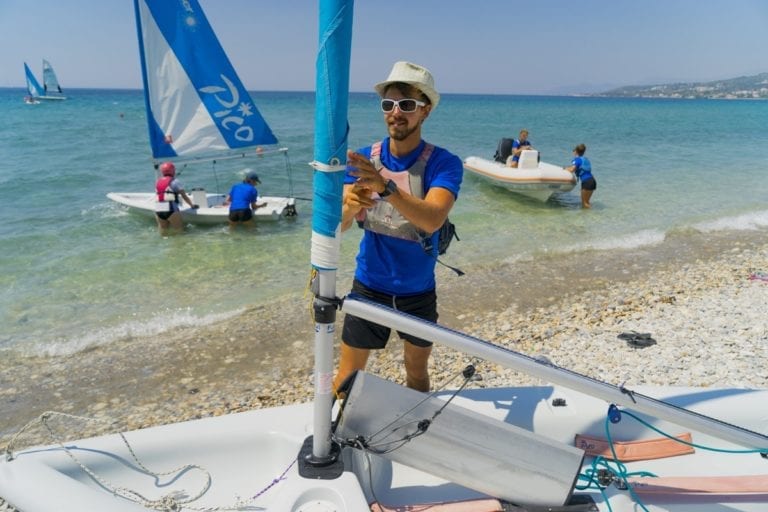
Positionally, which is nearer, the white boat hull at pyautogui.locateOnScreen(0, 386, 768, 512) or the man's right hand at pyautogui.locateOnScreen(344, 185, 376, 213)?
the white boat hull at pyautogui.locateOnScreen(0, 386, 768, 512)

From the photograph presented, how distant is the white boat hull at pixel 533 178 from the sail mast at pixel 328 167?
1257 centimetres

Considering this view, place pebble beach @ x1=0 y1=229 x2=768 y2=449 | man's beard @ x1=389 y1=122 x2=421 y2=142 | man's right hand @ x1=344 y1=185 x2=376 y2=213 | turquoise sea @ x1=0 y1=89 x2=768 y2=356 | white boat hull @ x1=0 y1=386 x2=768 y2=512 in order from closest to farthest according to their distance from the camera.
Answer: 1. white boat hull @ x1=0 y1=386 x2=768 y2=512
2. man's right hand @ x1=344 y1=185 x2=376 y2=213
3. man's beard @ x1=389 y1=122 x2=421 y2=142
4. pebble beach @ x1=0 y1=229 x2=768 y2=449
5. turquoise sea @ x1=0 y1=89 x2=768 y2=356

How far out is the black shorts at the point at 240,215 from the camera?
10266mm

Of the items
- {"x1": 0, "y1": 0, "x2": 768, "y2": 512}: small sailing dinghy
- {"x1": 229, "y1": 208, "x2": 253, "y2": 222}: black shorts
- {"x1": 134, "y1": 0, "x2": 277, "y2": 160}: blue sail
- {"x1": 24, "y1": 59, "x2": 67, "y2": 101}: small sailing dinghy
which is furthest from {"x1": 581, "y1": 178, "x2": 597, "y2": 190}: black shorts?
{"x1": 24, "y1": 59, "x2": 67, "y2": 101}: small sailing dinghy

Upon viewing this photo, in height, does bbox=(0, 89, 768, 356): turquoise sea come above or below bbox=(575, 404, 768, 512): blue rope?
below

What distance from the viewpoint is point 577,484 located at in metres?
2.41

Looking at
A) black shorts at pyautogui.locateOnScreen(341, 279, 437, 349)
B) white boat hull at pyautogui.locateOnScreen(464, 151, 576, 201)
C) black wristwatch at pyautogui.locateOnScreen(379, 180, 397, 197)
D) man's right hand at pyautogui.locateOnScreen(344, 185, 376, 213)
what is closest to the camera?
black wristwatch at pyautogui.locateOnScreen(379, 180, 397, 197)

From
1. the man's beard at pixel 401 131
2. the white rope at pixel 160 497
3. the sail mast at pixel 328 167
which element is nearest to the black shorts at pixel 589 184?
the man's beard at pixel 401 131

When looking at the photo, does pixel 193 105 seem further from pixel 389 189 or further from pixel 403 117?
pixel 389 189

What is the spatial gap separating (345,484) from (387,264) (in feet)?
3.38

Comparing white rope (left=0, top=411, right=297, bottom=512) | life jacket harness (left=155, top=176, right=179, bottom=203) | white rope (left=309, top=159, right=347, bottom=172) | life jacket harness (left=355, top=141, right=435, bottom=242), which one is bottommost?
life jacket harness (left=155, top=176, right=179, bottom=203)

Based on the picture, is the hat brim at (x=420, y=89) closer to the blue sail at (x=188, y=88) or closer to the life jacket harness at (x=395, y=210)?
the life jacket harness at (x=395, y=210)

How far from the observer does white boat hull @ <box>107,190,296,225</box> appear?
10523 mm

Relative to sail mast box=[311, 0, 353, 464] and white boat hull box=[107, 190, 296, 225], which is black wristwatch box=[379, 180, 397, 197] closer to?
sail mast box=[311, 0, 353, 464]
